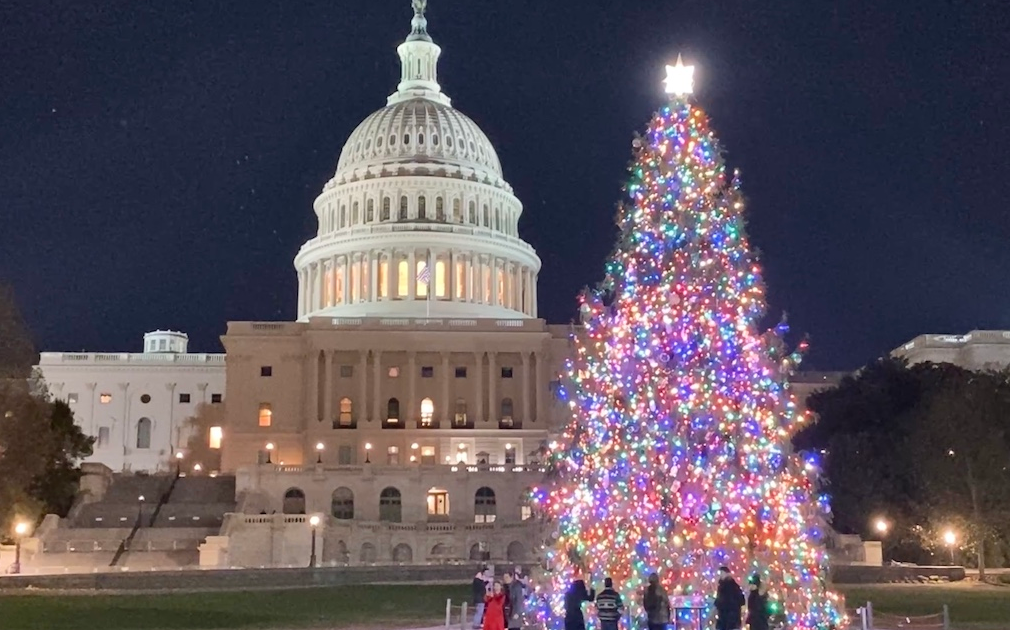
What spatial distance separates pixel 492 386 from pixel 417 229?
20733 mm

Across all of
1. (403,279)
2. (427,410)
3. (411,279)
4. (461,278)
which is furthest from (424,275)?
(427,410)

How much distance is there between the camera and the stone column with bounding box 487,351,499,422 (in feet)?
311

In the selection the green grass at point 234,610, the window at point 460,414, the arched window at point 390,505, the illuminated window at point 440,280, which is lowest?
the green grass at point 234,610

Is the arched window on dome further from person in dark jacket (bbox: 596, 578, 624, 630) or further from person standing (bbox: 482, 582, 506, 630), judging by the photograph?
person in dark jacket (bbox: 596, 578, 624, 630)

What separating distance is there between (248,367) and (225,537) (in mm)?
39784

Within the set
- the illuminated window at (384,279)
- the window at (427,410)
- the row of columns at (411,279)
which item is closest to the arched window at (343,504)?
the window at (427,410)

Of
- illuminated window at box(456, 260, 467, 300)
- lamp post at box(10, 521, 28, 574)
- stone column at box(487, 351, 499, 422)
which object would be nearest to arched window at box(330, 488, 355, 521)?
lamp post at box(10, 521, 28, 574)

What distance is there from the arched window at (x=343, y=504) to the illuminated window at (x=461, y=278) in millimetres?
38933

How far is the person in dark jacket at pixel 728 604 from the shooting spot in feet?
61.4

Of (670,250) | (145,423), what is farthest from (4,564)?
(145,423)

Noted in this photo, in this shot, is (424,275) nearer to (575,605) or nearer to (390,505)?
(390,505)

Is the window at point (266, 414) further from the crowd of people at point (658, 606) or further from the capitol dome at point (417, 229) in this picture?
the crowd of people at point (658, 606)

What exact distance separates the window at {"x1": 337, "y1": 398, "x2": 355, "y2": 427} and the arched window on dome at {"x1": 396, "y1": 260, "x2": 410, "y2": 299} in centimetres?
1656

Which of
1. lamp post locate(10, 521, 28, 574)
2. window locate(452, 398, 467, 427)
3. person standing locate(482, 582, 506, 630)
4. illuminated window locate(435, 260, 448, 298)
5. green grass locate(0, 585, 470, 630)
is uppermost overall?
illuminated window locate(435, 260, 448, 298)
